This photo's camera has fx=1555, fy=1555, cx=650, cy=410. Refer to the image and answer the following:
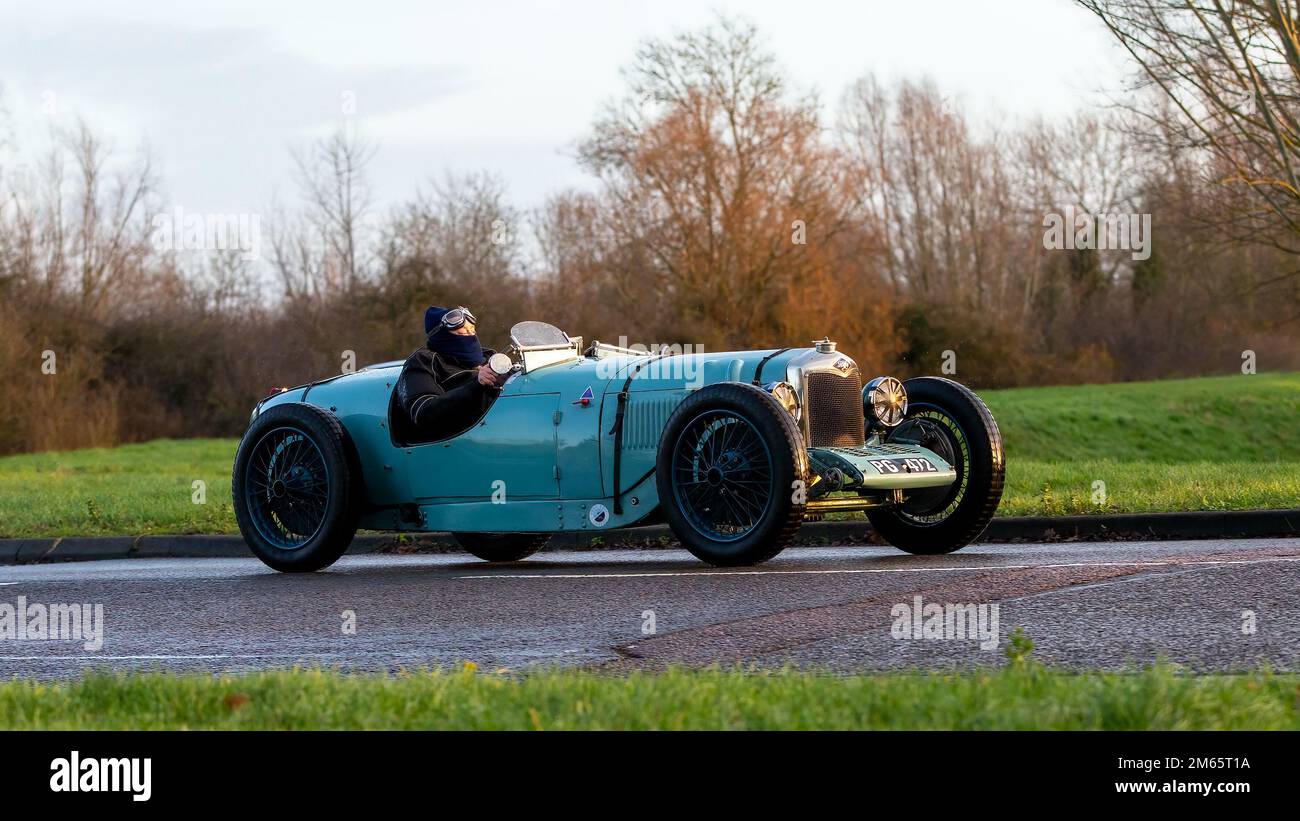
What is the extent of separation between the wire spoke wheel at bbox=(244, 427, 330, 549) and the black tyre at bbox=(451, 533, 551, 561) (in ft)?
3.72

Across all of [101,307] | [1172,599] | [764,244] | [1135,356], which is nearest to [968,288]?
[1135,356]

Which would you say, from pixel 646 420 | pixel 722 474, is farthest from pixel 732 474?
pixel 646 420

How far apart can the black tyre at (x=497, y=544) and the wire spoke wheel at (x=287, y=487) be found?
1135 millimetres

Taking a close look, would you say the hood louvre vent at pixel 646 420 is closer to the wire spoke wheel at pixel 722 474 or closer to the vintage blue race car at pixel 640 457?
the vintage blue race car at pixel 640 457

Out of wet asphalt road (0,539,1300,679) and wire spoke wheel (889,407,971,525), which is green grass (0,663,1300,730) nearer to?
wet asphalt road (0,539,1300,679)

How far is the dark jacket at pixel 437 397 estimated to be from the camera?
1015 centimetres

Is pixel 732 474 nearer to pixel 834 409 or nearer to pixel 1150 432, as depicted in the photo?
pixel 834 409

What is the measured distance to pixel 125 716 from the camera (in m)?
4.61

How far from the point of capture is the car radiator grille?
9.45 metres

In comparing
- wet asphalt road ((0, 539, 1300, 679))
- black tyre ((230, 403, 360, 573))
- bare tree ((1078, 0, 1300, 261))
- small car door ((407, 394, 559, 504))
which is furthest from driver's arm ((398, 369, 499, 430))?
bare tree ((1078, 0, 1300, 261))

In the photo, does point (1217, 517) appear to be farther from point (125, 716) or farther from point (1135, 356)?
point (1135, 356)

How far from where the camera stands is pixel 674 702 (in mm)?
4250

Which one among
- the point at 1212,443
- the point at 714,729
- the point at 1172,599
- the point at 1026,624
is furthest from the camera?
the point at 1212,443

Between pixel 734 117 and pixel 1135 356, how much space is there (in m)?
A: 20.4
